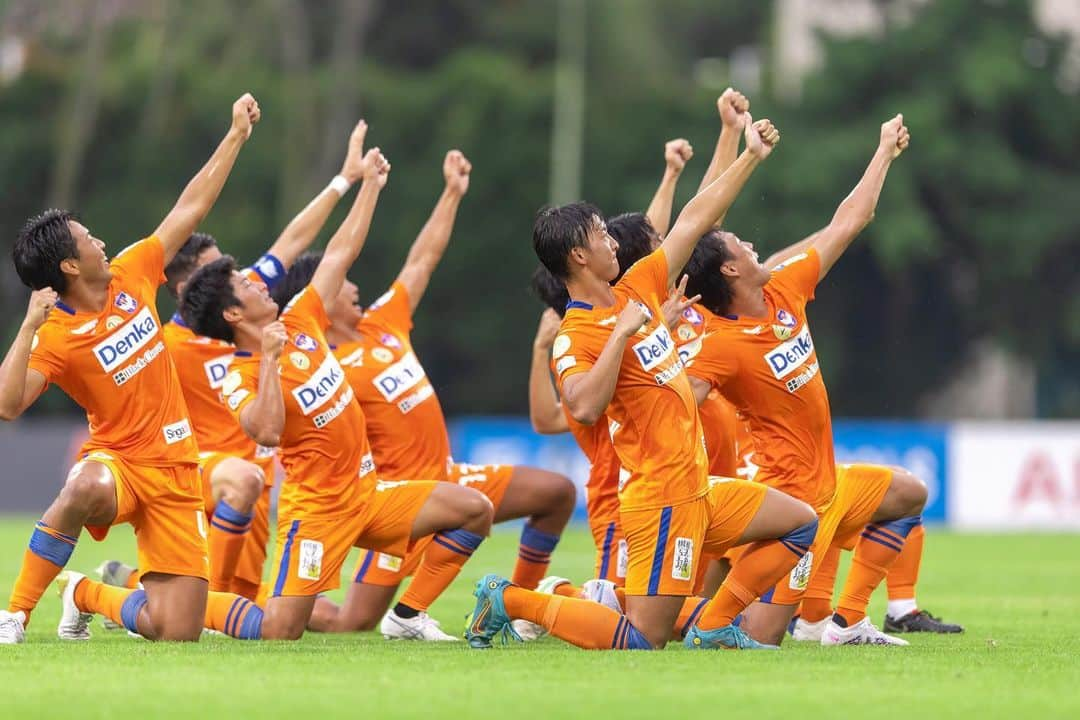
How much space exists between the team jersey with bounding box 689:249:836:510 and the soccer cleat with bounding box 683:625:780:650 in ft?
3.26

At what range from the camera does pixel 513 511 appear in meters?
11.9

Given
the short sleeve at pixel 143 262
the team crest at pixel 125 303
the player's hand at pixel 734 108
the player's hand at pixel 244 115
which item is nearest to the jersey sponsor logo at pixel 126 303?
the team crest at pixel 125 303

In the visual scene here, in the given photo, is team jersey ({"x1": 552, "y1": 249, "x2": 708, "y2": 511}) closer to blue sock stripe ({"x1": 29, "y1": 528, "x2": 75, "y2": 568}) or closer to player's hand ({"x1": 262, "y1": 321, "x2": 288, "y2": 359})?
player's hand ({"x1": 262, "y1": 321, "x2": 288, "y2": 359})

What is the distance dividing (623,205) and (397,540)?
3074 centimetres

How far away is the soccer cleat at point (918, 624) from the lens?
36.5ft

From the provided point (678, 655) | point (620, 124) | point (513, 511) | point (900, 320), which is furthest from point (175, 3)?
point (678, 655)

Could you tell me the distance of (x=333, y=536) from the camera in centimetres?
1048

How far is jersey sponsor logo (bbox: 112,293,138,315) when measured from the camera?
33.0 ft

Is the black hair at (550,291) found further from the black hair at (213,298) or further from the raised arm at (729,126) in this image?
the black hair at (213,298)

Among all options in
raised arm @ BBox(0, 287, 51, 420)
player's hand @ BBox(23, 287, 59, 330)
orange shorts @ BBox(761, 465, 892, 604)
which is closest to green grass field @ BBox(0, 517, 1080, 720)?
orange shorts @ BBox(761, 465, 892, 604)

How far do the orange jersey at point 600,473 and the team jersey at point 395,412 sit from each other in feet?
3.69

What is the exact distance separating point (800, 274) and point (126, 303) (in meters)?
3.75

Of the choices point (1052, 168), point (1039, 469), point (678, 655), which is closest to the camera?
point (678, 655)

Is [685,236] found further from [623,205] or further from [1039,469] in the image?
[623,205]
